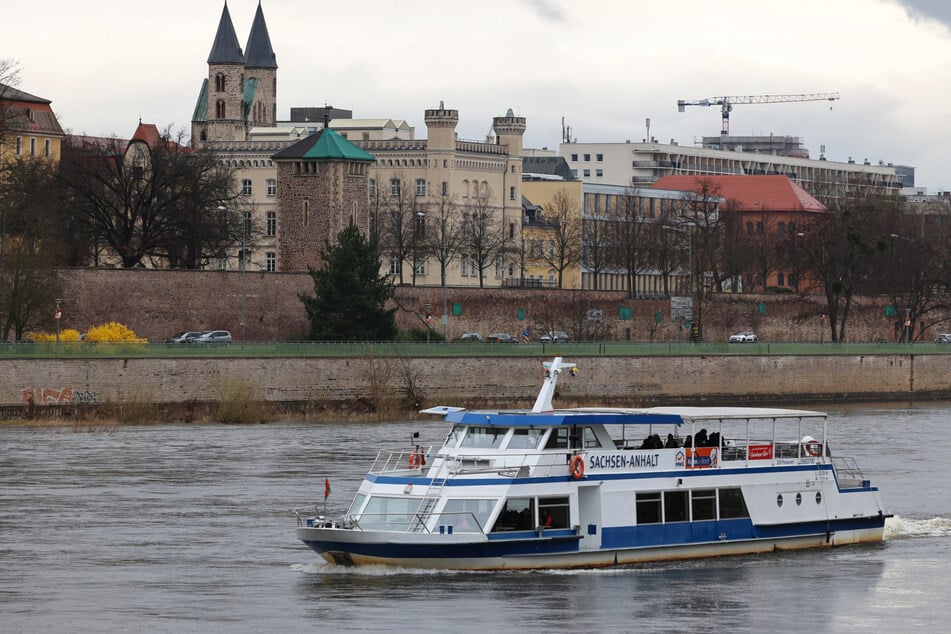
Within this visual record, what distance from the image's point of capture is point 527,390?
78000 mm

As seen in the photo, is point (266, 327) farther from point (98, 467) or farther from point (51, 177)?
point (98, 467)

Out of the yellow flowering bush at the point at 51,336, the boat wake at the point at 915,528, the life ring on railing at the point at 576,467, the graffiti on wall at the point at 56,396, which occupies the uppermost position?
the yellow flowering bush at the point at 51,336

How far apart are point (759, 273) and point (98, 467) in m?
83.7

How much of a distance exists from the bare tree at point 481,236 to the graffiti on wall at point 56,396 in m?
50.6

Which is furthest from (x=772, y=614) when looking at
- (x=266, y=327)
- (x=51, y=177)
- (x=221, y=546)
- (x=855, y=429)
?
(x=51, y=177)

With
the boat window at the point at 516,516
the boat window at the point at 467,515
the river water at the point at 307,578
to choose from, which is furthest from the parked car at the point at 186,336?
the boat window at the point at 467,515

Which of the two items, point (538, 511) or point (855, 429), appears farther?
point (855, 429)

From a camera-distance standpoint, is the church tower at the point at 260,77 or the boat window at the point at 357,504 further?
the church tower at the point at 260,77

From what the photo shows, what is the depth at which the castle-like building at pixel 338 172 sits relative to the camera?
9825 centimetres

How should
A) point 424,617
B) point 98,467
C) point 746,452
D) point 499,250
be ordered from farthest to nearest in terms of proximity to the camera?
point 499,250 → point 98,467 → point 746,452 → point 424,617

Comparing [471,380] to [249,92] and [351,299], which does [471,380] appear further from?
[249,92]

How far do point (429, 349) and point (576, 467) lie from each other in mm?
42302

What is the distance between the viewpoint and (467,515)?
1337 inches

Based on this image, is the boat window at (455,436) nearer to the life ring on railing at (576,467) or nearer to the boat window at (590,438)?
the life ring on railing at (576,467)
